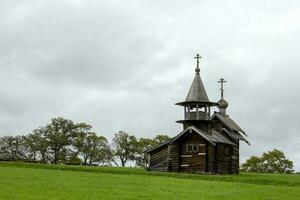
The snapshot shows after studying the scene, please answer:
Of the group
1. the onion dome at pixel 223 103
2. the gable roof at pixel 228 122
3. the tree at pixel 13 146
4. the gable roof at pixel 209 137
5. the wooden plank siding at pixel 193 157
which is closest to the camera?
the gable roof at pixel 209 137

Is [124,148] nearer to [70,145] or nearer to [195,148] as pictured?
[70,145]

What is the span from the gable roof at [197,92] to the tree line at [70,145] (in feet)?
143

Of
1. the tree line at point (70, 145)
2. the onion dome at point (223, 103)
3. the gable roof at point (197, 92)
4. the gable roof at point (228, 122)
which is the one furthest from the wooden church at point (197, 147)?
the tree line at point (70, 145)

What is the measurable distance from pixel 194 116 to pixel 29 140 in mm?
54353

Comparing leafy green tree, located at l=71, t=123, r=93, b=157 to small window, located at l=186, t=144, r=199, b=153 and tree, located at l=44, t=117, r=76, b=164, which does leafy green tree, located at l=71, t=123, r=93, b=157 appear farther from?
small window, located at l=186, t=144, r=199, b=153

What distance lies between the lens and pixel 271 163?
359 feet

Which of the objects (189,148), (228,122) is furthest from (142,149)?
(189,148)

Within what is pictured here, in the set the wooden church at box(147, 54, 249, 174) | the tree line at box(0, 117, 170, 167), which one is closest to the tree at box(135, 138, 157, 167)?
the tree line at box(0, 117, 170, 167)

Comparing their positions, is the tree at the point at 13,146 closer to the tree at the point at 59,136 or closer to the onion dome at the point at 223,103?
the tree at the point at 59,136

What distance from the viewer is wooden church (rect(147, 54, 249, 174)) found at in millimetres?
59531

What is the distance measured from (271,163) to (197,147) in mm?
53177

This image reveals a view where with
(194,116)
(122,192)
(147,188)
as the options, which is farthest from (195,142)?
(122,192)

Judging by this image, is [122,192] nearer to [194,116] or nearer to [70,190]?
[70,190]

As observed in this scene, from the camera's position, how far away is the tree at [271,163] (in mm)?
107188
